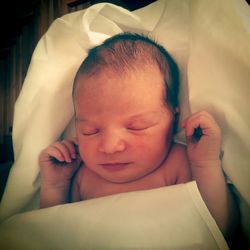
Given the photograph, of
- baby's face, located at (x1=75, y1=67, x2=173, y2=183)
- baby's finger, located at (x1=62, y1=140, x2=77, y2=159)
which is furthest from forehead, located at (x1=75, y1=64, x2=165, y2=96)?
baby's finger, located at (x1=62, y1=140, x2=77, y2=159)

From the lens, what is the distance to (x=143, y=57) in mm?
499

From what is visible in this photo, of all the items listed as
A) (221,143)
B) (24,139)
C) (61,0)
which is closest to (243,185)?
(221,143)

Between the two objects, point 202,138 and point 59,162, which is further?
point 59,162

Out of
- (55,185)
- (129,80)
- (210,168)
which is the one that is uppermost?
(129,80)

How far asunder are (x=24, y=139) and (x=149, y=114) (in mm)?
292

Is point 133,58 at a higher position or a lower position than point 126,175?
higher

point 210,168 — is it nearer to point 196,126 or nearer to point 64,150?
point 196,126

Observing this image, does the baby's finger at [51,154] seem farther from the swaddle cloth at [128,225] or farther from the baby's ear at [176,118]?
the baby's ear at [176,118]

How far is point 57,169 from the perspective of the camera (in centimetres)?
57

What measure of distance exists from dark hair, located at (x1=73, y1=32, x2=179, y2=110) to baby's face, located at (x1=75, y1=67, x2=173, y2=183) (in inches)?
0.7

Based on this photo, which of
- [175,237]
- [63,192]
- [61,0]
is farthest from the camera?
[61,0]

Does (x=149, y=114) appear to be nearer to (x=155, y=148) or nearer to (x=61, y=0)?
(x=155, y=148)

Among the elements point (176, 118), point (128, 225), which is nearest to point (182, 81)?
point (176, 118)

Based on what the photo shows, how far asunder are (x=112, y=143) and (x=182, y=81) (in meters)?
0.19
